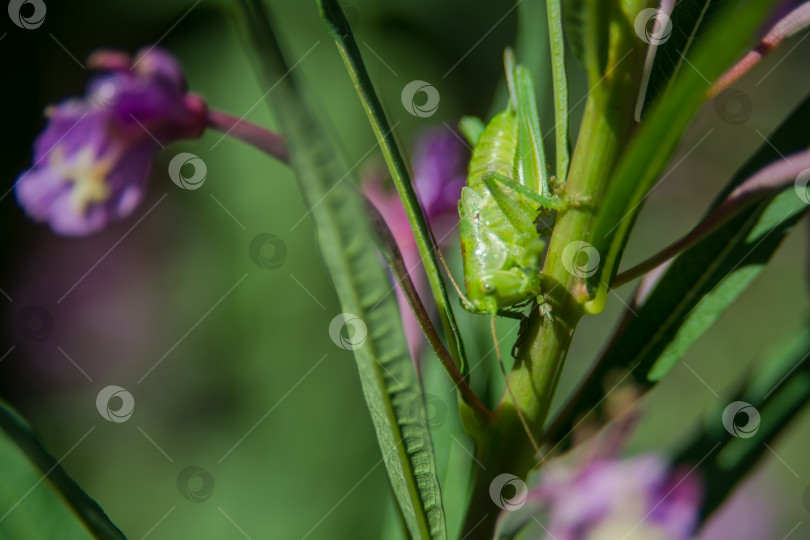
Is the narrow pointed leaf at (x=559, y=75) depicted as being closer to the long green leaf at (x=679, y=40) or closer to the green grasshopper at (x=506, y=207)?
the long green leaf at (x=679, y=40)

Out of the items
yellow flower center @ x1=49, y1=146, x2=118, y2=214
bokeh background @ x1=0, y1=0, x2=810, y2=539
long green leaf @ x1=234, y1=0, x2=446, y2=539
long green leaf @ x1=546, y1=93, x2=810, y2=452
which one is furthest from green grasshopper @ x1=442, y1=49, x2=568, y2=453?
bokeh background @ x1=0, y1=0, x2=810, y2=539

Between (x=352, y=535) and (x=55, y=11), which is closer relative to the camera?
(x=352, y=535)

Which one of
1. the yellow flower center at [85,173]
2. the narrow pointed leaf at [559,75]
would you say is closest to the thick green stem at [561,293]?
the narrow pointed leaf at [559,75]

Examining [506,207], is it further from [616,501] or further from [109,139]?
[109,139]

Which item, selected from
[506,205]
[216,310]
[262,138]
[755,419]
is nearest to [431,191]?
[506,205]

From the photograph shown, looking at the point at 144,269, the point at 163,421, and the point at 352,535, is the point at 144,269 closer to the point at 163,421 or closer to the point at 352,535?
the point at 163,421

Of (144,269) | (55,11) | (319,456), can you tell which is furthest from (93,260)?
(319,456)
